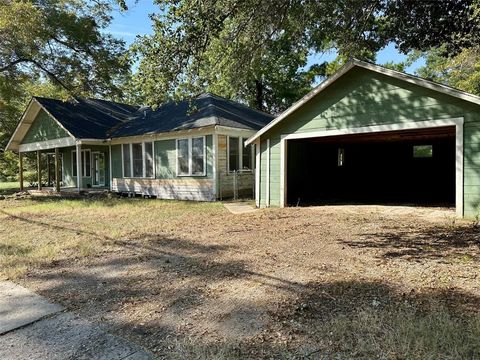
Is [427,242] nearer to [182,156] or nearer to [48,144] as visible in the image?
[182,156]

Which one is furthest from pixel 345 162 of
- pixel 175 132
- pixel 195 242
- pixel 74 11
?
pixel 74 11

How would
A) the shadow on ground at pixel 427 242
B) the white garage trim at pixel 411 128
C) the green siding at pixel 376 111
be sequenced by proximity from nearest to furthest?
the shadow on ground at pixel 427 242, the green siding at pixel 376 111, the white garage trim at pixel 411 128

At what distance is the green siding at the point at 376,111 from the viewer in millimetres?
7793

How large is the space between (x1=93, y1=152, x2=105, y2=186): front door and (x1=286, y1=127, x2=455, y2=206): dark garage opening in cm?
1155

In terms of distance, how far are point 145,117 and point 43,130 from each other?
582 cm

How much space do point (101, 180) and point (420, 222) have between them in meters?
16.7

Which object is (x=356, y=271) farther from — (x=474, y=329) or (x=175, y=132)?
(x=175, y=132)

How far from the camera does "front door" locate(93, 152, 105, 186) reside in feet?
65.1

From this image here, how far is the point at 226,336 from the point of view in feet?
10.3

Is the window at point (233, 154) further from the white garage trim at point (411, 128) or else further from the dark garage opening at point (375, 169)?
the white garage trim at point (411, 128)

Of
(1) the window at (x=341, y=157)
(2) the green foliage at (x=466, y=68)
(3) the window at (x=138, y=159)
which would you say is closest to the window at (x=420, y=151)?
(1) the window at (x=341, y=157)

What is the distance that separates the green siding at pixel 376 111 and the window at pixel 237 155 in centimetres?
305

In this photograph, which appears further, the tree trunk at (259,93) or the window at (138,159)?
the tree trunk at (259,93)

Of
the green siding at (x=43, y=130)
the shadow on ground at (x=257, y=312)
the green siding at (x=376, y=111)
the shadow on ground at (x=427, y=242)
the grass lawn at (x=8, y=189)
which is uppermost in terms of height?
the green siding at (x=43, y=130)
